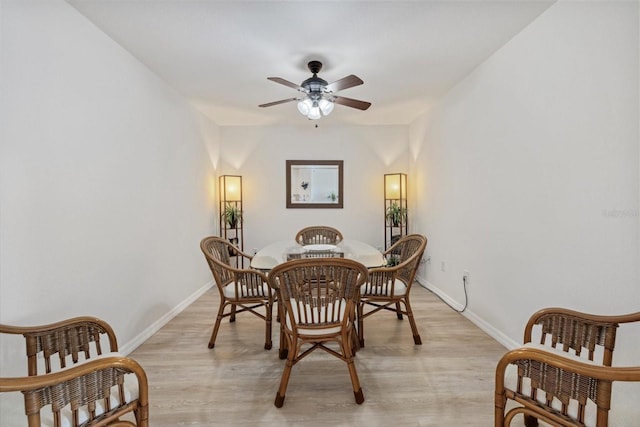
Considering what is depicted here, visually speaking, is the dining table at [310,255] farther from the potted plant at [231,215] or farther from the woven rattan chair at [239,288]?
the potted plant at [231,215]

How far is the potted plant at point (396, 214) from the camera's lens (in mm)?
4609

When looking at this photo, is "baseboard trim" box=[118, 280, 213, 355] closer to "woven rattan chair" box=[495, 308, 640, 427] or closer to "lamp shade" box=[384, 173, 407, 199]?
"woven rattan chair" box=[495, 308, 640, 427]

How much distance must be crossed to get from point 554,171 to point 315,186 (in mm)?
3318

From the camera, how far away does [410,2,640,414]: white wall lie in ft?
5.08

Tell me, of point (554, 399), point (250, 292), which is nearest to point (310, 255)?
point (250, 292)

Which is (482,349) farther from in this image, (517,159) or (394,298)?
(517,159)

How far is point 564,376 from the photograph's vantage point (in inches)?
40.8

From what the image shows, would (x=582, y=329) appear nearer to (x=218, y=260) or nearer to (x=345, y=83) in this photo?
(x=345, y=83)

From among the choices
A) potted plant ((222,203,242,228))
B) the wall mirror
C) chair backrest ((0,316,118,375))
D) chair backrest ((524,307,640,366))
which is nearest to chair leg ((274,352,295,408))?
chair backrest ((0,316,118,375))

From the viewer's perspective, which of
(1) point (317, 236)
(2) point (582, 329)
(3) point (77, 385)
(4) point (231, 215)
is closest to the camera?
(3) point (77, 385)

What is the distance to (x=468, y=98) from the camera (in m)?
3.00

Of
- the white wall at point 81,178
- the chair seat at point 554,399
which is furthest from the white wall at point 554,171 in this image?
the white wall at point 81,178

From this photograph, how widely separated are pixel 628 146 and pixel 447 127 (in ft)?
6.86

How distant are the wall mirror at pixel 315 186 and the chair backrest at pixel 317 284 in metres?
3.09
